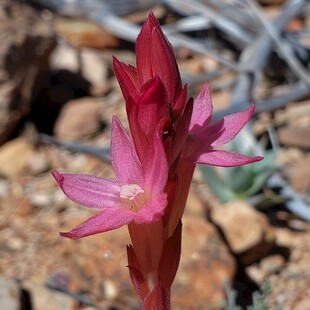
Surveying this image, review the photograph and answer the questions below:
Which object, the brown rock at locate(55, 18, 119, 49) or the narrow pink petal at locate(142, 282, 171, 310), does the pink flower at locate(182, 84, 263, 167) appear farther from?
the brown rock at locate(55, 18, 119, 49)

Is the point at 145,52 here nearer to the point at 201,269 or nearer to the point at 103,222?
the point at 103,222

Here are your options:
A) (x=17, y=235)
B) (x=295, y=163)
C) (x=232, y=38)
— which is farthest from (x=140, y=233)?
(x=232, y=38)

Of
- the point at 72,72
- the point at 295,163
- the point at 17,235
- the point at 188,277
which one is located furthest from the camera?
the point at 72,72

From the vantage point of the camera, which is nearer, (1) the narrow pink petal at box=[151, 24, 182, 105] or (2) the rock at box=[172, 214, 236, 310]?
(1) the narrow pink petal at box=[151, 24, 182, 105]

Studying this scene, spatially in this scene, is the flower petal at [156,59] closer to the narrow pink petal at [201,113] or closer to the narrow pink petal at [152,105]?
the narrow pink petal at [152,105]

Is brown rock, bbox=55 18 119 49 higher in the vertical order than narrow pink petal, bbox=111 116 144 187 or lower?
lower

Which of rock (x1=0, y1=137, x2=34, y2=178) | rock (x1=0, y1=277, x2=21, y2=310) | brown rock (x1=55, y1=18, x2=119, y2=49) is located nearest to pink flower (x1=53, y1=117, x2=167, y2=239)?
rock (x1=0, y1=277, x2=21, y2=310)

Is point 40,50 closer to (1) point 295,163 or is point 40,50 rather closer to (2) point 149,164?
(1) point 295,163

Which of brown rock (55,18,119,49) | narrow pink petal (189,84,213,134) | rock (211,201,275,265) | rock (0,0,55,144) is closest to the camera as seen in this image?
narrow pink petal (189,84,213,134)
